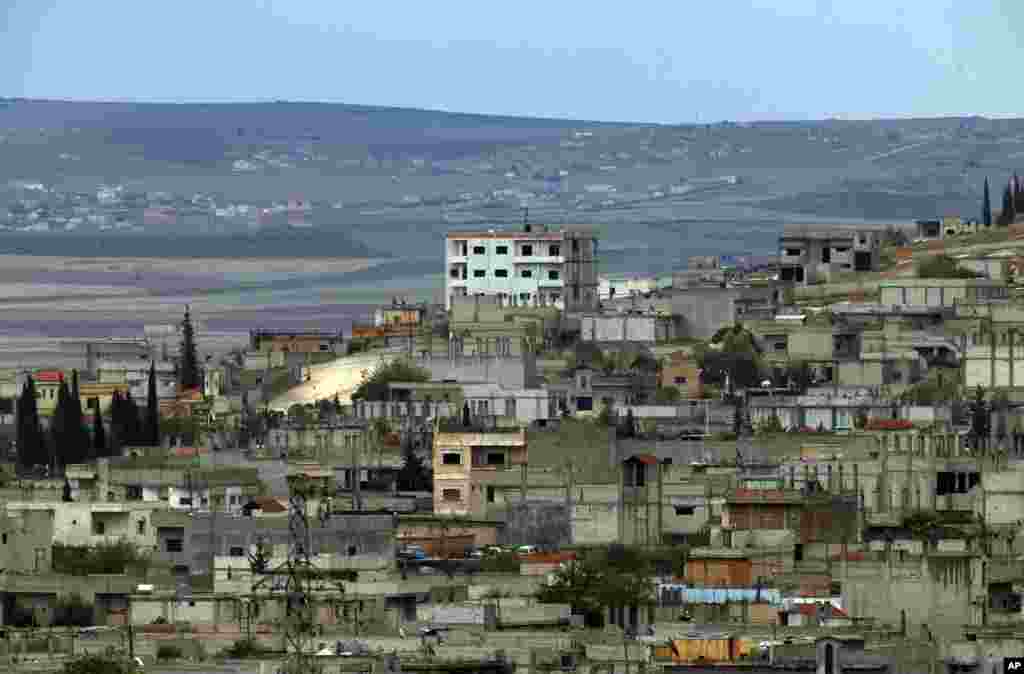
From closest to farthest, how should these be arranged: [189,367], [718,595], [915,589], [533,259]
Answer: [915,589] < [718,595] < [189,367] < [533,259]

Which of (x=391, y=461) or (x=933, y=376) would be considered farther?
(x=933, y=376)

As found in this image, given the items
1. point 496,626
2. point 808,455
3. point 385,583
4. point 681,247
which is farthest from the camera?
point 681,247

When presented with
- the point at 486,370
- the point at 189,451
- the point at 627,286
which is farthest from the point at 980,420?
the point at 627,286

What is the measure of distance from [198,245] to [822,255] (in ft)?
343

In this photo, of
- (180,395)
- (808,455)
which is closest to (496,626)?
(808,455)

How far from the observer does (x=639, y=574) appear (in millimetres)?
39844

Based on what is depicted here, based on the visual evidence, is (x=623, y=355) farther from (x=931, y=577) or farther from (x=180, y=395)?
(x=931, y=577)

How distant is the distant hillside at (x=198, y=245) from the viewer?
17375 centimetres

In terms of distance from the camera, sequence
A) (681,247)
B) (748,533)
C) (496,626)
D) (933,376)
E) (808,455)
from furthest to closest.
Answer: (681,247) → (933,376) → (808,455) → (748,533) → (496,626)

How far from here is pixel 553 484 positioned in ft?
151

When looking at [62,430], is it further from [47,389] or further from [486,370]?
[47,389]

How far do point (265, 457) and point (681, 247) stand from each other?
9805 centimetres

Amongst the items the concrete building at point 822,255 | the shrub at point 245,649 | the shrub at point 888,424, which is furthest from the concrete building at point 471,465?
the concrete building at point 822,255

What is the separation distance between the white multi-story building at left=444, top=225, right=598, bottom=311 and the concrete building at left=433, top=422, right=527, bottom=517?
28121mm
